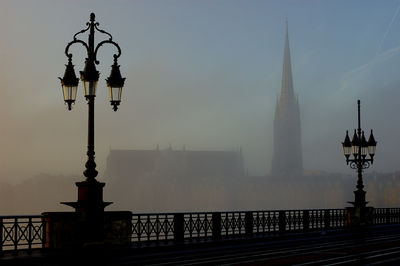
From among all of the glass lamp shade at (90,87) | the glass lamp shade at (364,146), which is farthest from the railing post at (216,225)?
the glass lamp shade at (364,146)

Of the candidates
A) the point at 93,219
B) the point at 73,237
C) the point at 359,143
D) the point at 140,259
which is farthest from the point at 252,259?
the point at 359,143

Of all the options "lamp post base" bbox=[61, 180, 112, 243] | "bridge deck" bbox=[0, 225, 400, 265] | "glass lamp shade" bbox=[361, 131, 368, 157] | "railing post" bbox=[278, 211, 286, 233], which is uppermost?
"glass lamp shade" bbox=[361, 131, 368, 157]

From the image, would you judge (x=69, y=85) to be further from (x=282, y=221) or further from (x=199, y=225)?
(x=282, y=221)

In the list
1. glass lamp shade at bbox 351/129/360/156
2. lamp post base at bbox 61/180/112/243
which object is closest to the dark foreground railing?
lamp post base at bbox 61/180/112/243

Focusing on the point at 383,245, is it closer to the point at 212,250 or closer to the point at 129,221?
the point at 212,250

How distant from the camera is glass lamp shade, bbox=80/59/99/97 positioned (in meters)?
16.8

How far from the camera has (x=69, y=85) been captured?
17.2 meters

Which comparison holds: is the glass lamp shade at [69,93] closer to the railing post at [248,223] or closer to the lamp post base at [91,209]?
the lamp post base at [91,209]

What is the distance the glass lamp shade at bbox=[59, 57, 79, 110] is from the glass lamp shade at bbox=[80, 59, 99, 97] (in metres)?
0.51

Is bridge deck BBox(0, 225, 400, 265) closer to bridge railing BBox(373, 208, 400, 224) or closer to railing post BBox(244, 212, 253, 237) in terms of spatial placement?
railing post BBox(244, 212, 253, 237)

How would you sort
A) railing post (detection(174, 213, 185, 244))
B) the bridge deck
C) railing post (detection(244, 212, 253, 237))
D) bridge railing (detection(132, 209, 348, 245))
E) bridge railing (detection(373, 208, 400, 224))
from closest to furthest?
the bridge deck, bridge railing (detection(132, 209, 348, 245)), railing post (detection(174, 213, 185, 244)), railing post (detection(244, 212, 253, 237)), bridge railing (detection(373, 208, 400, 224))

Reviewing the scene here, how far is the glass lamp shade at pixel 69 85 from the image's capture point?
17.2m

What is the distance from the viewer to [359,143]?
34.5 meters

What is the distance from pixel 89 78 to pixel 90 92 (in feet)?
1.18
